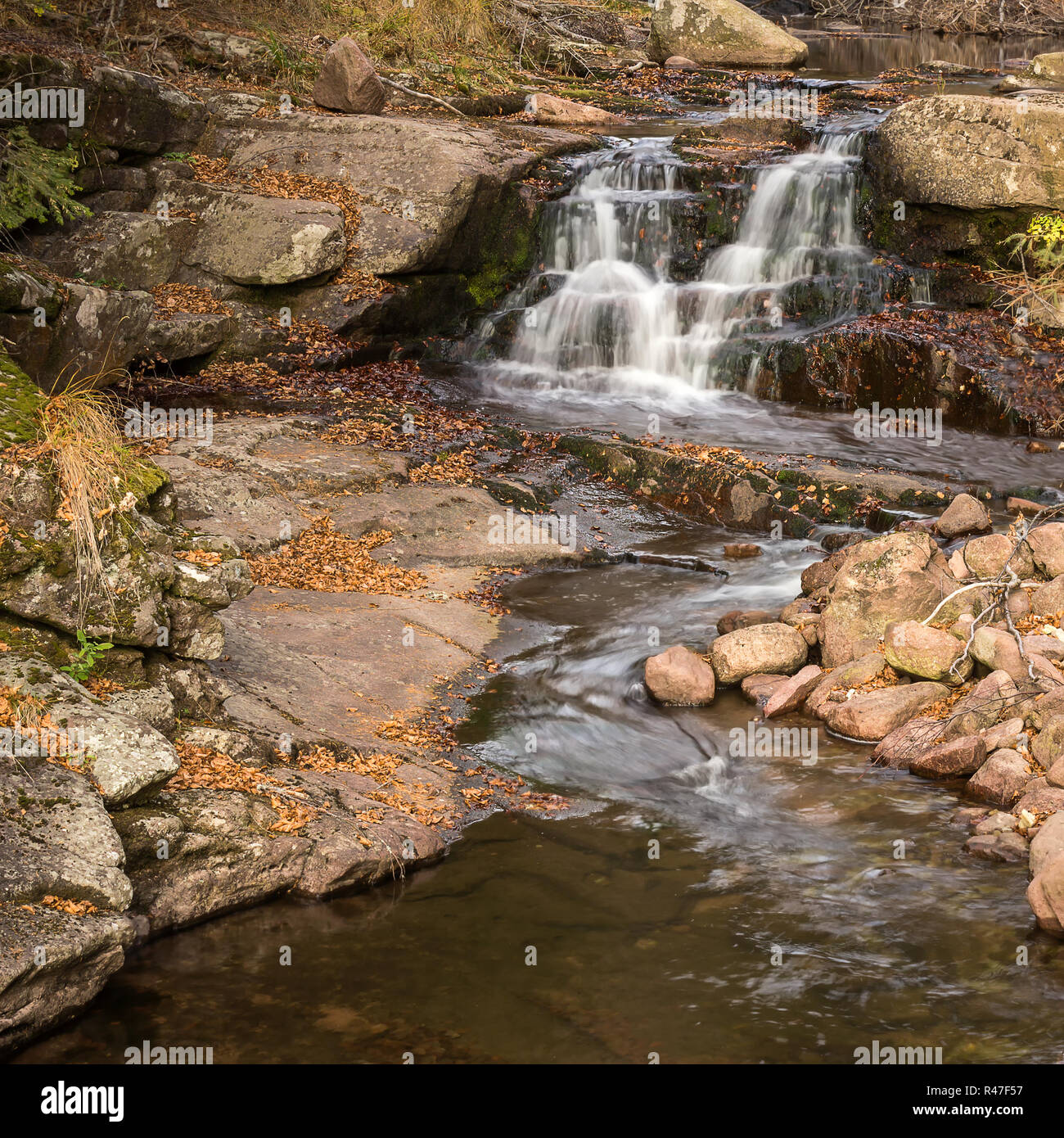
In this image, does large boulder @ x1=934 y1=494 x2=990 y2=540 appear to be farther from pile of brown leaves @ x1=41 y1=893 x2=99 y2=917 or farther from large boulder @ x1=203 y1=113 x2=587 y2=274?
large boulder @ x1=203 y1=113 x2=587 y2=274

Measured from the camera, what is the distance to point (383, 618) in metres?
8.31

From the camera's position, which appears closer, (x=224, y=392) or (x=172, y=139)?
(x=224, y=392)

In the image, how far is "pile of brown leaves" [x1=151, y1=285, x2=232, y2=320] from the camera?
527 inches

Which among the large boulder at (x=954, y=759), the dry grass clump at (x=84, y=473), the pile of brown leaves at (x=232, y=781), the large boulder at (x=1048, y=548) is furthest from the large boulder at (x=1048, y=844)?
the dry grass clump at (x=84, y=473)

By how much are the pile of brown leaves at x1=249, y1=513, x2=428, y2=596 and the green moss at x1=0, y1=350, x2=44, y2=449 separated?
2977 millimetres

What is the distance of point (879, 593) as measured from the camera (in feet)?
25.9

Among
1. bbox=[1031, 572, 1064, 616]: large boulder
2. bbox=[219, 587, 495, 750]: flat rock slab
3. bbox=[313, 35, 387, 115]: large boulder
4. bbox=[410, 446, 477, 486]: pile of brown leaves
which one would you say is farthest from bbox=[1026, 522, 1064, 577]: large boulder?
bbox=[313, 35, 387, 115]: large boulder

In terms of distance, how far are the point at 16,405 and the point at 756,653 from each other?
198 inches

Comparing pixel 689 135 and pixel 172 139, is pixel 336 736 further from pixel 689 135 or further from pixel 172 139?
pixel 689 135

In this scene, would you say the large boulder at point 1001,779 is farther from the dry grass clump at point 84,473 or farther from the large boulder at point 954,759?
the dry grass clump at point 84,473

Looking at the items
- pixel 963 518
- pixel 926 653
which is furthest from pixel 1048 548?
pixel 926 653

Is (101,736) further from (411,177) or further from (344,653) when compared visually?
(411,177)
